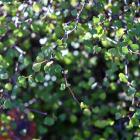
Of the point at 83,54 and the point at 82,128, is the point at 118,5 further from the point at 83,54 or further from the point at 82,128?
the point at 82,128

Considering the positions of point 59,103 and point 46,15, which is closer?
point 46,15

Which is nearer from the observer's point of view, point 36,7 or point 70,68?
point 36,7

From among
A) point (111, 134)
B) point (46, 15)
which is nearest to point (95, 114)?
point (111, 134)

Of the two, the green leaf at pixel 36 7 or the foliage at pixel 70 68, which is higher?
the green leaf at pixel 36 7

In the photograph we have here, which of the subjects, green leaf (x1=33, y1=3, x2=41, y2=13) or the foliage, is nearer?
the foliage

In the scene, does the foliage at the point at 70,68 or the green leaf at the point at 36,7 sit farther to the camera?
the green leaf at the point at 36,7

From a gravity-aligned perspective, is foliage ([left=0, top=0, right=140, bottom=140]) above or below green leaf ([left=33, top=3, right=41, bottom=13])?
below

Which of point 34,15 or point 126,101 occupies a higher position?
point 34,15

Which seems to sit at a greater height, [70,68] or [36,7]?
[36,7]
